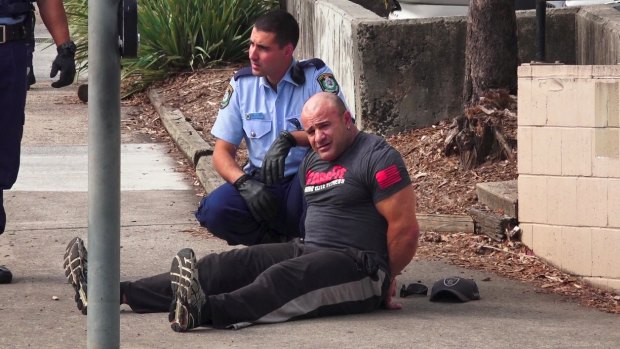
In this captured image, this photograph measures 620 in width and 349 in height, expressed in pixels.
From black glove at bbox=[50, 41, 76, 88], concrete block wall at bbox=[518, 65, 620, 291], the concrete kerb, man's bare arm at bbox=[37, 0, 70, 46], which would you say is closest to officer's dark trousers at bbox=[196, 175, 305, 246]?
black glove at bbox=[50, 41, 76, 88]

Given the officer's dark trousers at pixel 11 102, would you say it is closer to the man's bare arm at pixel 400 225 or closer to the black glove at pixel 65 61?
the black glove at pixel 65 61

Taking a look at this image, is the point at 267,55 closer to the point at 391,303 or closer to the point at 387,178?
the point at 387,178

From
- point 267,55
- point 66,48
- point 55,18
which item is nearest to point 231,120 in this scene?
point 267,55

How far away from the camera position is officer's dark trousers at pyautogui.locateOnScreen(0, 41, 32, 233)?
20.9 ft

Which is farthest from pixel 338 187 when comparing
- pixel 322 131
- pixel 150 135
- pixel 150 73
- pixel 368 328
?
pixel 150 73

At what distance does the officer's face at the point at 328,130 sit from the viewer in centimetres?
569

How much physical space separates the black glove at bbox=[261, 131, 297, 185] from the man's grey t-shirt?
0.92ft

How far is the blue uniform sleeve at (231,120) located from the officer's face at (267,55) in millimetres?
194

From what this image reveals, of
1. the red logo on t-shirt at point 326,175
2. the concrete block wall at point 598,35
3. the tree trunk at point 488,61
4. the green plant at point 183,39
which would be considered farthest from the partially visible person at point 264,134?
the green plant at point 183,39

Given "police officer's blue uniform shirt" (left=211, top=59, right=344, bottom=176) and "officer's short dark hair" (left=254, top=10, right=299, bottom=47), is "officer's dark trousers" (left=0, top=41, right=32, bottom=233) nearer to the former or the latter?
"police officer's blue uniform shirt" (left=211, top=59, right=344, bottom=176)

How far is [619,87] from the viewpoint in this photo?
6406mm

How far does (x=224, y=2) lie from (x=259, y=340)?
29.7ft

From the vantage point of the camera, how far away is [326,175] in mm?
5770

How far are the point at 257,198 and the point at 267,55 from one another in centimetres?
70
